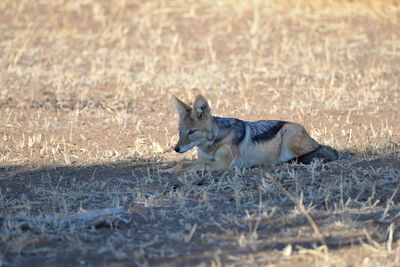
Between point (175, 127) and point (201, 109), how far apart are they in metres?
2.66

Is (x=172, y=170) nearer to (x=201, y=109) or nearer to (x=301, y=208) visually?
(x=201, y=109)

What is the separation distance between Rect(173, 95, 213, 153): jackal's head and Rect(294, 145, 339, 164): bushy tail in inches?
46.6

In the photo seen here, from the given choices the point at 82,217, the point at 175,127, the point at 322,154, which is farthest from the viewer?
the point at 175,127

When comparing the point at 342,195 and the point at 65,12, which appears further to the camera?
the point at 65,12

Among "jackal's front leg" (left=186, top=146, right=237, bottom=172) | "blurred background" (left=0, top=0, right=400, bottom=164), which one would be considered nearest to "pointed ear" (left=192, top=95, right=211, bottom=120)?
"jackal's front leg" (left=186, top=146, right=237, bottom=172)

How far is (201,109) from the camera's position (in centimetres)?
761

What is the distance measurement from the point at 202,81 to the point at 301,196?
705cm

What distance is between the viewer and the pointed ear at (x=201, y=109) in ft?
24.7

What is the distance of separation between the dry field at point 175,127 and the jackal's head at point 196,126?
17.7 inches

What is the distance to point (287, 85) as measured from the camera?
1270 centimetres

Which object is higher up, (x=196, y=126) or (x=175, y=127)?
(x=196, y=126)

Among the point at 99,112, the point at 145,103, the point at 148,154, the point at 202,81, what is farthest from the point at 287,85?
the point at 148,154

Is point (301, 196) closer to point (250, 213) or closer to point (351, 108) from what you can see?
point (250, 213)

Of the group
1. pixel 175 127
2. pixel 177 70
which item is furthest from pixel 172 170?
pixel 177 70
